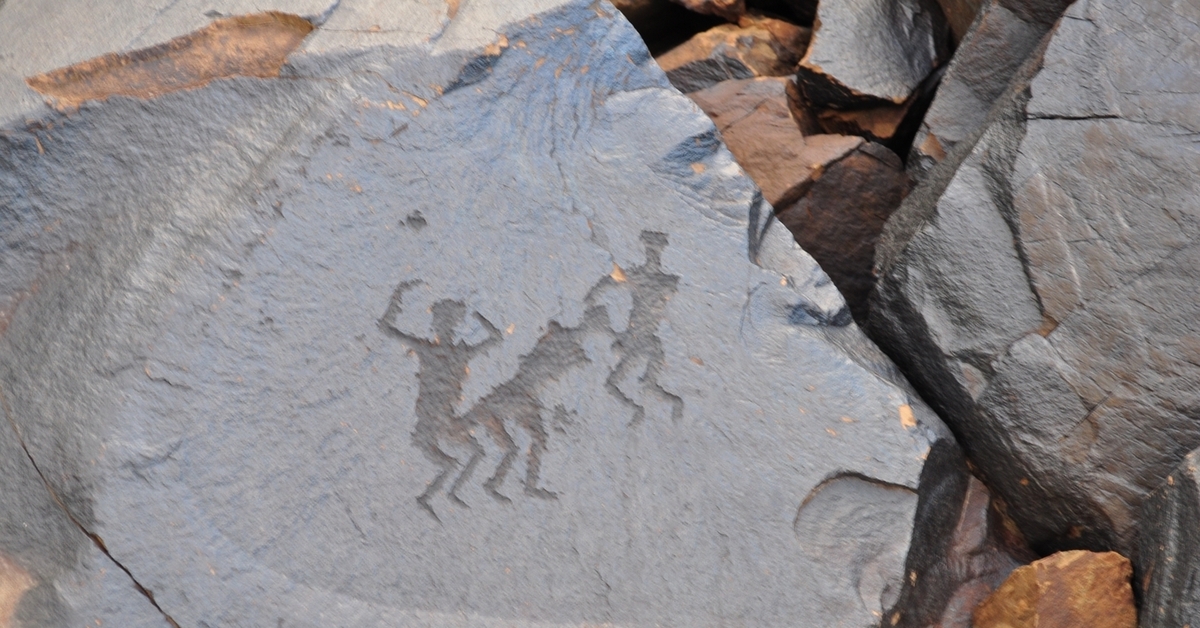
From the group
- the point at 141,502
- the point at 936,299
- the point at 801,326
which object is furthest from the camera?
the point at 936,299

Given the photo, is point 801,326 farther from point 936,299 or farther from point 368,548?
point 368,548

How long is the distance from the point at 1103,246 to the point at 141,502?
1.87 metres

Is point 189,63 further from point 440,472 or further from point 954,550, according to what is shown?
point 954,550

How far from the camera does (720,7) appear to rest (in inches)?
111

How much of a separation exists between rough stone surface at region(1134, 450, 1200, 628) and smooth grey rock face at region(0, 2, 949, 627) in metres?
0.42

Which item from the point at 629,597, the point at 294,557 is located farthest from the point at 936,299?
the point at 294,557

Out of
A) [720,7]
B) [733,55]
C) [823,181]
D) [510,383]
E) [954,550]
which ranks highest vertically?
[720,7]

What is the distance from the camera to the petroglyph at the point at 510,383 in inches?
68.5

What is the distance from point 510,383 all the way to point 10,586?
1.03 meters

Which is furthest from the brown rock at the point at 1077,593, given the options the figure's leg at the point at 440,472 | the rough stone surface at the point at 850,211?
the figure's leg at the point at 440,472

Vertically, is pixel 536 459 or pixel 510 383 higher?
pixel 510 383

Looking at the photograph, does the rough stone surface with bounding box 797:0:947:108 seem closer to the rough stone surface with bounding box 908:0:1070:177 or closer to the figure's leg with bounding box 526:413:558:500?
the rough stone surface with bounding box 908:0:1070:177

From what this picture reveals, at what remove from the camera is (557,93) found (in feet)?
6.22

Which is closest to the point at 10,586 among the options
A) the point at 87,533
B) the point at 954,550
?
the point at 87,533
